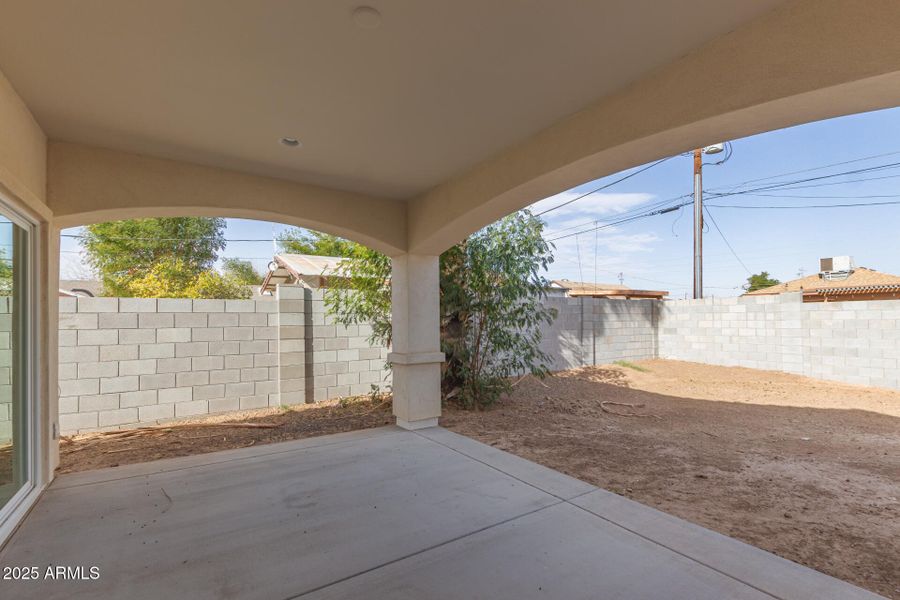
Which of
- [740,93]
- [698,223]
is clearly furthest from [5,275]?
[698,223]

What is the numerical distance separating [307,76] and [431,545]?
102 inches

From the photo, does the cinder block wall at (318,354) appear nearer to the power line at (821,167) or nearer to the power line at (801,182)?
the power line at (801,182)

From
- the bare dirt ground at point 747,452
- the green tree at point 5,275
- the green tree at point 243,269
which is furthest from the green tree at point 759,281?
the green tree at point 5,275

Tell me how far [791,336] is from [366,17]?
9.43 meters

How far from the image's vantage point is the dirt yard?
2.46 m

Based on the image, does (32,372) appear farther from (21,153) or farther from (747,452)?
(747,452)

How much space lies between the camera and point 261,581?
1935mm

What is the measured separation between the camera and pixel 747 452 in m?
3.93

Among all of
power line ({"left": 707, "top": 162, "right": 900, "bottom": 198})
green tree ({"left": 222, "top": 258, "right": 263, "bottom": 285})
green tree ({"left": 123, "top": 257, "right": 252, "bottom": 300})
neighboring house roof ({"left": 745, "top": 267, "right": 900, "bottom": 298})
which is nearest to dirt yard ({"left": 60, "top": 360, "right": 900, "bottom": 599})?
green tree ({"left": 123, "top": 257, "right": 252, "bottom": 300})

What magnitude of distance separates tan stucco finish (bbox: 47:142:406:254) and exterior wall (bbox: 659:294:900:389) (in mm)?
7875

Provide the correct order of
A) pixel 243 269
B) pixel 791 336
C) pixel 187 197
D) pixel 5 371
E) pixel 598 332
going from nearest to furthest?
pixel 5 371, pixel 187 197, pixel 791 336, pixel 598 332, pixel 243 269

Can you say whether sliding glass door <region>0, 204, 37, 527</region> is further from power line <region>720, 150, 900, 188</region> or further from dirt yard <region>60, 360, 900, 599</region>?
power line <region>720, 150, 900, 188</region>

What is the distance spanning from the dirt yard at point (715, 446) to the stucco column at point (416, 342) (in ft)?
1.51

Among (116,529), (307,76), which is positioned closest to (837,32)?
(307,76)
